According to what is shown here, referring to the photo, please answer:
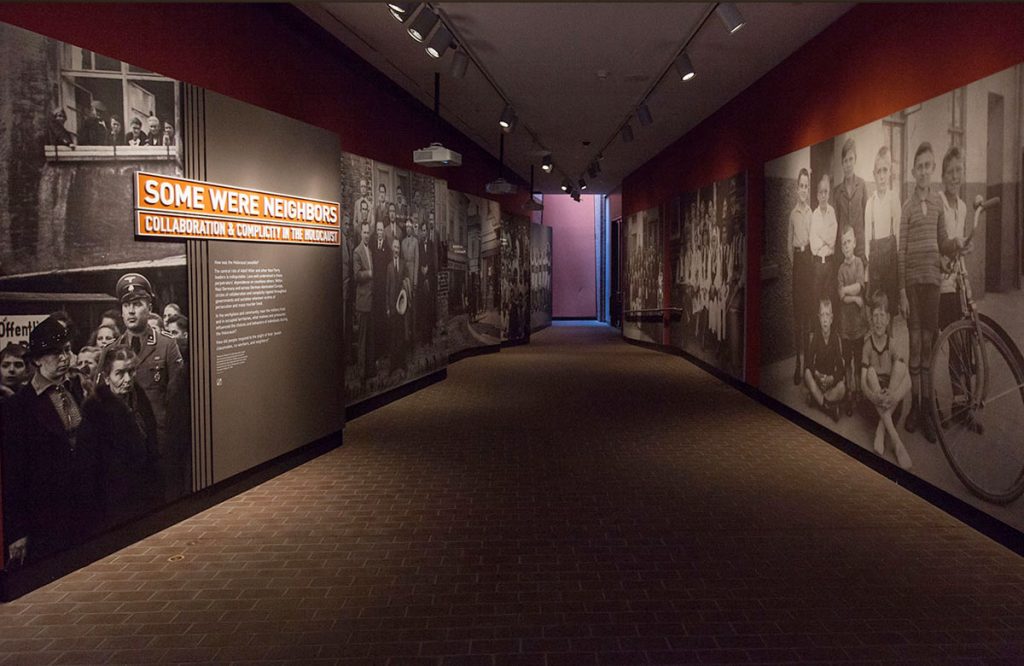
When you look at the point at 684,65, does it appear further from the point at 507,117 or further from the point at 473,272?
the point at 473,272

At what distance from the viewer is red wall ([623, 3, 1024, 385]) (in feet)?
16.3

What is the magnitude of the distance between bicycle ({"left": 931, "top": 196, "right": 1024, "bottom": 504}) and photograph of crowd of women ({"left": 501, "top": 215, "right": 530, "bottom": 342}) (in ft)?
39.9

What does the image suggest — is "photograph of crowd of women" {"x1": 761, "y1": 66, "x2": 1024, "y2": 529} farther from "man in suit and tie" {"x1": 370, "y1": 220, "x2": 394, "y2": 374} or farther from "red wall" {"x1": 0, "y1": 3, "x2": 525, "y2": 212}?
"red wall" {"x1": 0, "y1": 3, "x2": 525, "y2": 212}

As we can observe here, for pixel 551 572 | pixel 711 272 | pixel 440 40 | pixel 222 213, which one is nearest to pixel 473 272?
pixel 711 272

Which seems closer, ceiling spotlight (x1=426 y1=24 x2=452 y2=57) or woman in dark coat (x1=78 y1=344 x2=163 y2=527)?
woman in dark coat (x1=78 y1=344 x2=163 y2=527)

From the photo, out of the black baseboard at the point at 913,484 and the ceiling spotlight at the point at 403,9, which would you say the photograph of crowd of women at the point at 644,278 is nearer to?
the black baseboard at the point at 913,484

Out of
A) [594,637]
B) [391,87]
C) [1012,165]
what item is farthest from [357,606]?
[391,87]

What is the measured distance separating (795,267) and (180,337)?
6.21m

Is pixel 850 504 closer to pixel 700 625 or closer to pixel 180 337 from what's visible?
pixel 700 625

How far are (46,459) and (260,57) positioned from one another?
12.6 ft

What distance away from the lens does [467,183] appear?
47.4ft

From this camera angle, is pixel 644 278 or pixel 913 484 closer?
pixel 913 484

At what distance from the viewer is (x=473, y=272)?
14.7 m

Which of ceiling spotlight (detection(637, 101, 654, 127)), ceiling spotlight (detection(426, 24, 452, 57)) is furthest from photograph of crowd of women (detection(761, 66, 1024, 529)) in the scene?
ceiling spotlight (detection(426, 24, 452, 57))
